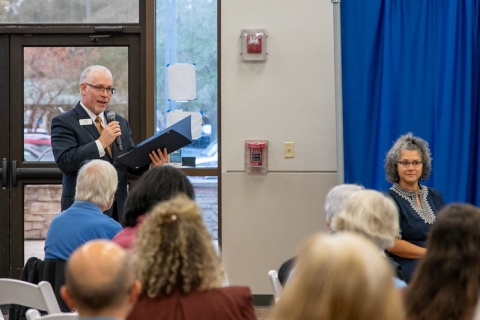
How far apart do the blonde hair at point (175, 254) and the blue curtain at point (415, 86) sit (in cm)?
291

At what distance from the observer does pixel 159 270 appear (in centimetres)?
207

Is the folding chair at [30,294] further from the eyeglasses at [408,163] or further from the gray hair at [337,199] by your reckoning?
the eyeglasses at [408,163]

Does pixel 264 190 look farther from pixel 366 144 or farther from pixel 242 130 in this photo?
pixel 366 144

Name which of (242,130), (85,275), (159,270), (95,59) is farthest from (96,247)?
(95,59)

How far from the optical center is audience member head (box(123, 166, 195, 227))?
2969 mm

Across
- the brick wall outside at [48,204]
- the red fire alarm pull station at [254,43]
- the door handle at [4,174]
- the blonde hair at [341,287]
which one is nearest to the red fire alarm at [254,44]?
the red fire alarm pull station at [254,43]

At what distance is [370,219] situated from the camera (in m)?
2.60

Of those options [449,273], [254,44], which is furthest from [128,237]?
[254,44]

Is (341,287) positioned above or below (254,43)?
below

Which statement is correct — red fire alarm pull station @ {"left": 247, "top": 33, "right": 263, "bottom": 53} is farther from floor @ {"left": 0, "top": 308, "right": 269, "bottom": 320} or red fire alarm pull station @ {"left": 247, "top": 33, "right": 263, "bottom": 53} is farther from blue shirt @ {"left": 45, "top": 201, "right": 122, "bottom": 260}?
blue shirt @ {"left": 45, "top": 201, "right": 122, "bottom": 260}

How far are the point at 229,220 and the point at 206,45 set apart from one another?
1385 millimetres

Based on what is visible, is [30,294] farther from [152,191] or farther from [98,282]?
[98,282]

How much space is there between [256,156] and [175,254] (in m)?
3.34

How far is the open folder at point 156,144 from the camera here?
167 inches
